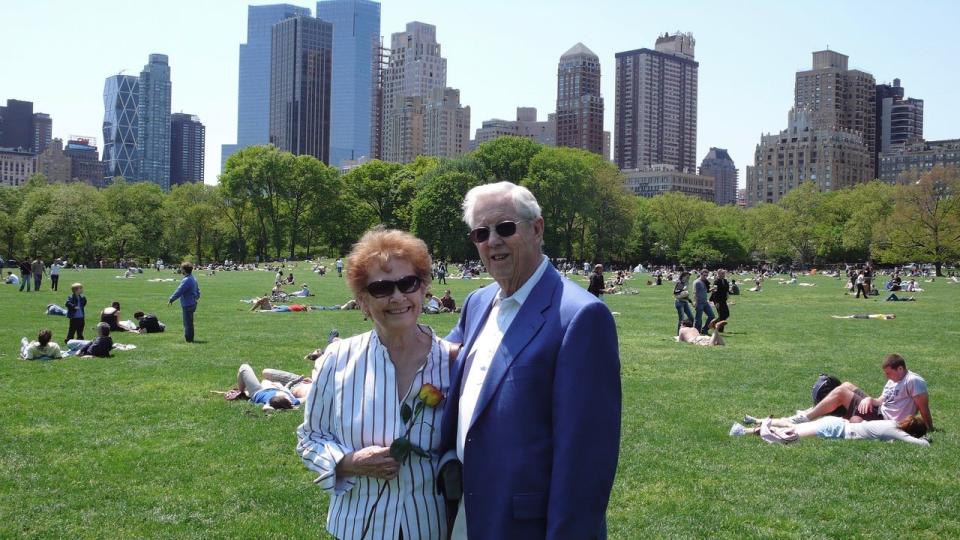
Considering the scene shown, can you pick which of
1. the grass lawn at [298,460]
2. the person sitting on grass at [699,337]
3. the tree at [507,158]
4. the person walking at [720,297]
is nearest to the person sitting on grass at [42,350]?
the grass lawn at [298,460]

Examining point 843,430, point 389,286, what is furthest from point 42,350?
point 389,286

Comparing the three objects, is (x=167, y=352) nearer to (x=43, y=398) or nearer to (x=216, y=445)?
(x=43, y=398)

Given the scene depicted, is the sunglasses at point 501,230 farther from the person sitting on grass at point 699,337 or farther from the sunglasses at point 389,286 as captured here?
the person sitting on grass at point 699,337

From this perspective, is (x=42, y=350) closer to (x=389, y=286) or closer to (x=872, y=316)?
(x=389, y=286)

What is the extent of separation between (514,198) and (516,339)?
1.98 feet

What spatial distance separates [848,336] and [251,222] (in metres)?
88.9

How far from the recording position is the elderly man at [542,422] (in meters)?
3.14

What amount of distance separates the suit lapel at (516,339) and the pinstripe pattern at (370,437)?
0.36 metres

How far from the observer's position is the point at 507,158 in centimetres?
8031

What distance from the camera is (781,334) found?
21484mm

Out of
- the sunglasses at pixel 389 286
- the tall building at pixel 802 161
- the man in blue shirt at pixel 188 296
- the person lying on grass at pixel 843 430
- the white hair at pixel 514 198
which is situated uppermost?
the tall building at pixel 802 161

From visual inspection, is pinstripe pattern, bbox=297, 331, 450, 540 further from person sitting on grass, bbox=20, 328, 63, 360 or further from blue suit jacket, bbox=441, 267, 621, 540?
person sitting on grass, bbox=20, 328, 63, 360

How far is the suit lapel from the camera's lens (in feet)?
10.8

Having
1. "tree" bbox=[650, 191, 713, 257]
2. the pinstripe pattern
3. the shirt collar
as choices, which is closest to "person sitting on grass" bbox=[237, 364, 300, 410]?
the pinstripe pattern
